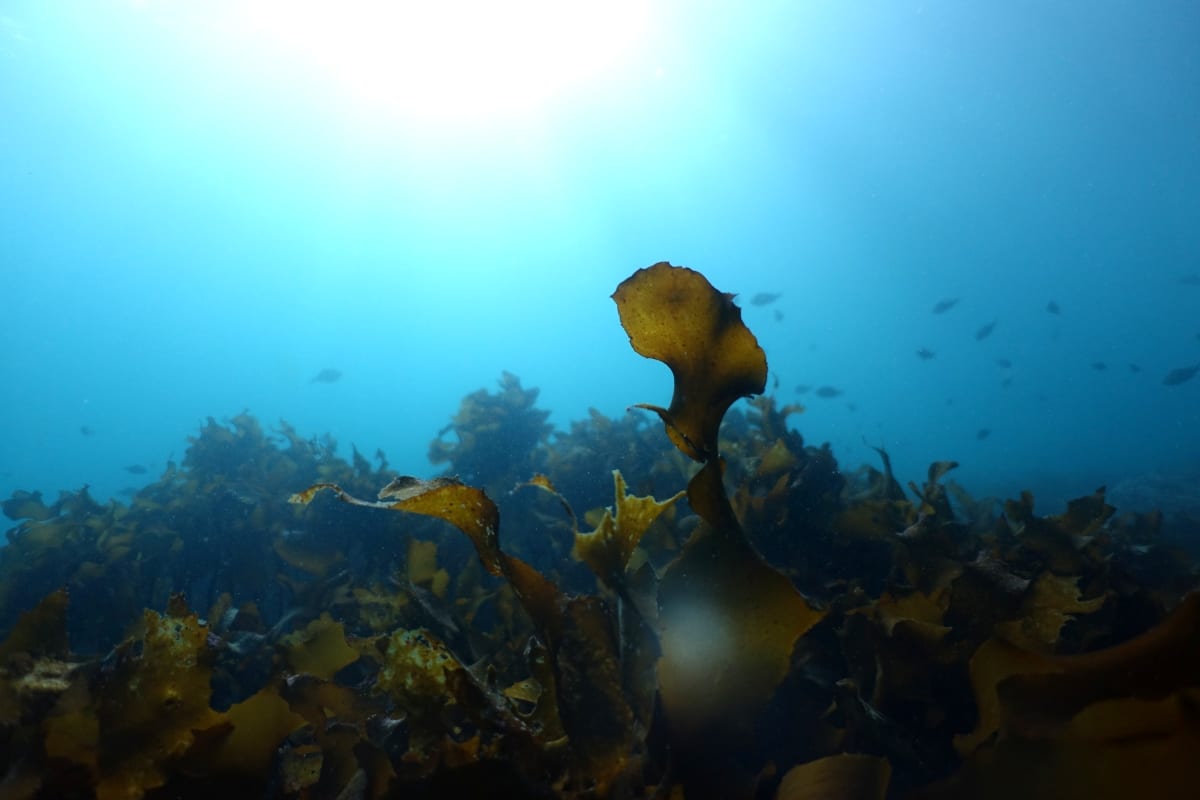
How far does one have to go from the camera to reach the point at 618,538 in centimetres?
93

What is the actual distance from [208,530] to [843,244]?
8115 centimetres

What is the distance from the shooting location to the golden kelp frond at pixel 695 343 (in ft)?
3.22

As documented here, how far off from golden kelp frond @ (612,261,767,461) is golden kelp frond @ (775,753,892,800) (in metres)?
0.59

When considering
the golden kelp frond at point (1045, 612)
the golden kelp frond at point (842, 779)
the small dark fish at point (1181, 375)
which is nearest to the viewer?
the golden kelp frond at point (842, 779)

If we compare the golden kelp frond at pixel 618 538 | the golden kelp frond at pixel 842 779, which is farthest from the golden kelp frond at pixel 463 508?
the golden kelp frond at pixel 842 779

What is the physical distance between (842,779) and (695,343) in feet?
2.66

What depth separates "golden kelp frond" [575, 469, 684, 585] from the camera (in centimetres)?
92

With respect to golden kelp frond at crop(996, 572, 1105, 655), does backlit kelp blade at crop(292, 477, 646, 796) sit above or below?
above

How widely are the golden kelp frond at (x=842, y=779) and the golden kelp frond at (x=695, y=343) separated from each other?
586mm

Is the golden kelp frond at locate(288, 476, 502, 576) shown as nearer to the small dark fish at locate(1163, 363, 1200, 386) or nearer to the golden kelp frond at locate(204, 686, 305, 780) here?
the golden kelp frond at locate(204, 686, 305, 780)

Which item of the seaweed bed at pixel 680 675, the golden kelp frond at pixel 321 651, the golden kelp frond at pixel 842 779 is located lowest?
the golden kelp frond at pixel 842 779

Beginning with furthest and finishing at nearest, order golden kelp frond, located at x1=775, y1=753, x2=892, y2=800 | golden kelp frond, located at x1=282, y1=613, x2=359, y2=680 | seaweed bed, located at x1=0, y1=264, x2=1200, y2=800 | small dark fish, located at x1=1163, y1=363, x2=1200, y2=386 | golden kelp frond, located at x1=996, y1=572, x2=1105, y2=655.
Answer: small dark fish, located at x1=1163, y1=363, x2=1200, y2=386 → golden kelp frond, located at x1=282, y1=613, x2=359, y2=680 → golden kelp frond, located at x1=996, y1=572, x2=1105, y2=655 → golden kelp frond, located at x1=775, y1=753, x2=892, y2=800 → seaweed bed, located at x1=0, y1=264, x2=1200, y2=800

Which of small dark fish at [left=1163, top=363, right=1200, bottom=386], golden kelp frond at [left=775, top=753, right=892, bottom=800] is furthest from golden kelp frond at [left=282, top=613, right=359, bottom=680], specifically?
small dark fish at [left=1163, top=363, right=1200, bottom=386]

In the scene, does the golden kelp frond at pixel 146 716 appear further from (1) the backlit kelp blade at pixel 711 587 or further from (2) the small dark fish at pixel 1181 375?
(2) the small dark fish at pixel 1181 375
